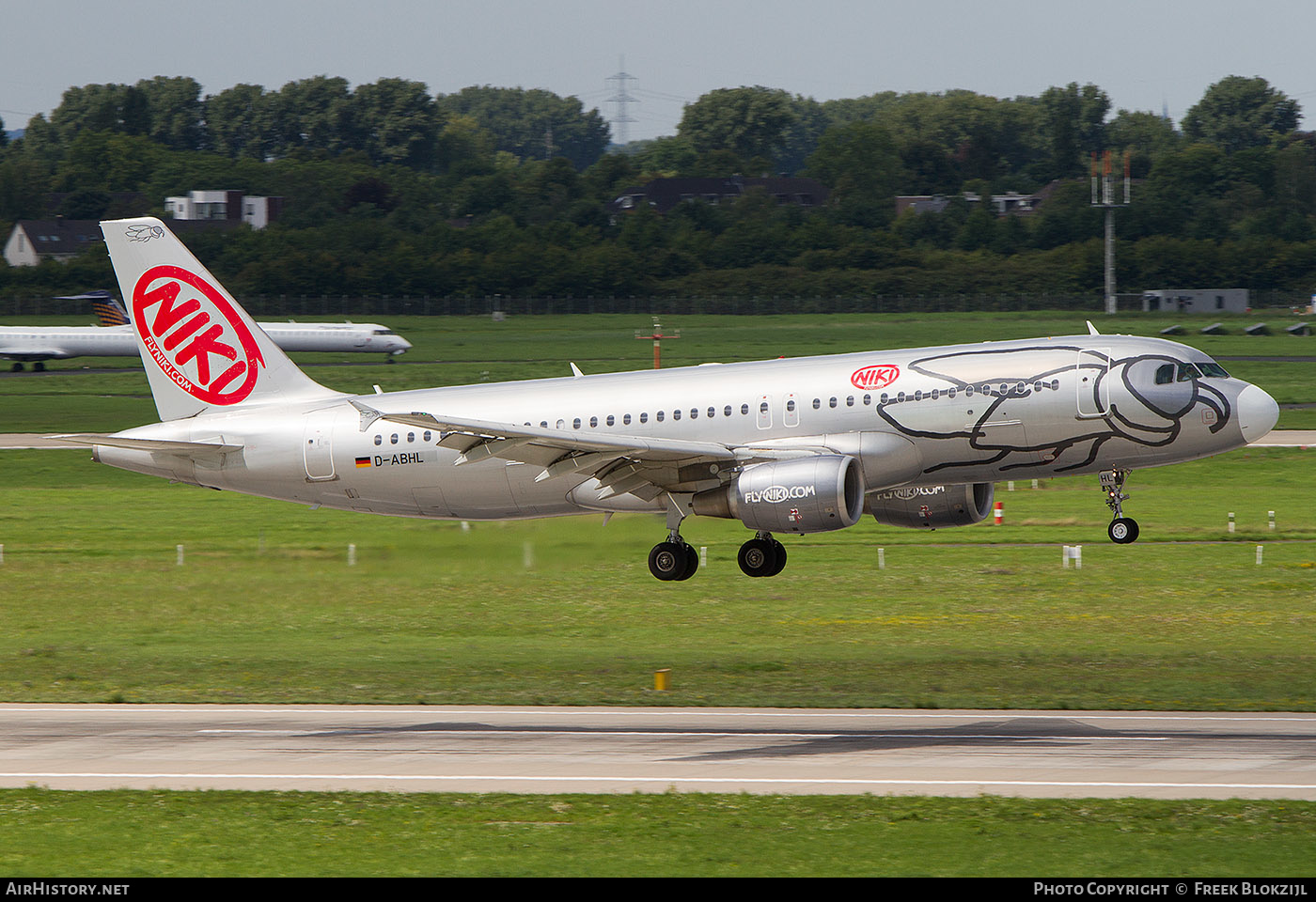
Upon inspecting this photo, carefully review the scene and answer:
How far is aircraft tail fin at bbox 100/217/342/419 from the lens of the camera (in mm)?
47844

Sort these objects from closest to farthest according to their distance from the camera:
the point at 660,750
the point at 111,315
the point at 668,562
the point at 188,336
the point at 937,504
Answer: the point at 660,750
the point at 937,504
the point at 668,562
the point at 188,336
the point at 111,315

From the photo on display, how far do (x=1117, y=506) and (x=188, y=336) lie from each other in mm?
27509

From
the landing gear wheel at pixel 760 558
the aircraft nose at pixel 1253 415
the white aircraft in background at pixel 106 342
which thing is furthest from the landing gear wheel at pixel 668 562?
the white aircraft in background at pixel 106 342

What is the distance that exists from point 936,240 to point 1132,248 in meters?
25.6

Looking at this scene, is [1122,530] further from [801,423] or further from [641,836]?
[641,836]

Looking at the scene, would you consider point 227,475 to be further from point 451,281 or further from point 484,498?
point 451,281

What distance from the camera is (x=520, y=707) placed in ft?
152

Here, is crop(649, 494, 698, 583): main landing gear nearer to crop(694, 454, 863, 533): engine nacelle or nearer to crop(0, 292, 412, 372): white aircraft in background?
crop(694, 454, 863, 533): engine nacelle

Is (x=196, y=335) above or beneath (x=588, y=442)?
above

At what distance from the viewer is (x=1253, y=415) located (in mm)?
41312

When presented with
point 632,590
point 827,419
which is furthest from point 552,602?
point 827,419

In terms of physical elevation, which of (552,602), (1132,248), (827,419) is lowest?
(552,602)

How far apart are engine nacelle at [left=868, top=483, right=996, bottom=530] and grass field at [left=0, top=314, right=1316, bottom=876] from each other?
211 inches

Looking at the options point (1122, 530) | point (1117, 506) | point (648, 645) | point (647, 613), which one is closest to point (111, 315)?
point (647, 613)
